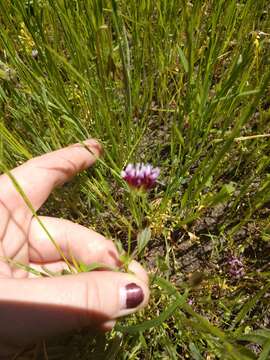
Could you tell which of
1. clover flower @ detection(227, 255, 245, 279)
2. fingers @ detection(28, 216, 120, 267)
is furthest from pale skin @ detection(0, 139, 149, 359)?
clover flower @ detection(227, 255, 245, 279)

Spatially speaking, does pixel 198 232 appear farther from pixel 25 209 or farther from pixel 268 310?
pixel 25 209

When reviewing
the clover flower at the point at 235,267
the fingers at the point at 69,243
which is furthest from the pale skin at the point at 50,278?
the clover flower at the point at 235,267

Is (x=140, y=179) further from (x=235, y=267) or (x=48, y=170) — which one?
(x=235, y=267)

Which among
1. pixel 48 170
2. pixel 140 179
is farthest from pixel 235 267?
pixel 48 170

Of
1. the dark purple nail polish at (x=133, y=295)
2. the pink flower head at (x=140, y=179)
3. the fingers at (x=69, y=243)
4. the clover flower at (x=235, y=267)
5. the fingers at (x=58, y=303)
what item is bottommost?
the clover flower at (x=235, y=267)

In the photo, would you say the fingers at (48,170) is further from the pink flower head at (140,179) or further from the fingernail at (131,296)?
the fingernail at (131,296)

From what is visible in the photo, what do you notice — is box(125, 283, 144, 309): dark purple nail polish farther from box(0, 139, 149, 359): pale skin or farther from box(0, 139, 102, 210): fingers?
box(0, 139, 102, 210): fingers

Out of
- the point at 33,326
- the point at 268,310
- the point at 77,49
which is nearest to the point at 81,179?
the point at 77,49
